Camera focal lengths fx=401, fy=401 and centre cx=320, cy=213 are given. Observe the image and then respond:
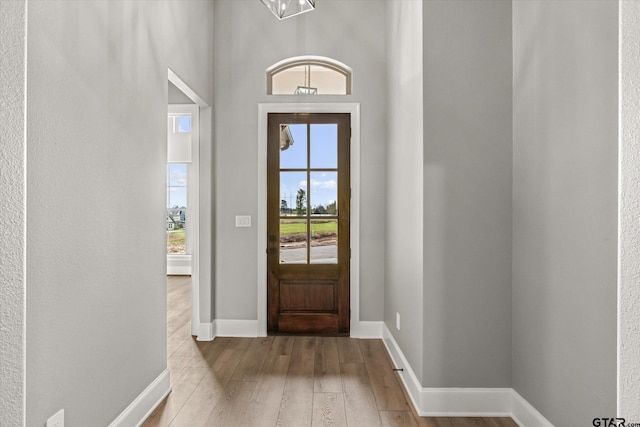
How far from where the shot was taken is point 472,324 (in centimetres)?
238

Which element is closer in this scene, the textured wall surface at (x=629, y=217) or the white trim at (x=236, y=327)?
the textured wall surface at (x=629, y=217)

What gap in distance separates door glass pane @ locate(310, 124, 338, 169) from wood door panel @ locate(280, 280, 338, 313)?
1179mm

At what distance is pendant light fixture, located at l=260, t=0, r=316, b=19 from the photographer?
2.42 metres

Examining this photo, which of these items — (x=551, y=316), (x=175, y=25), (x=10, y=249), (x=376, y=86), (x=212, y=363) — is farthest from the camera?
(x=376, y=86)

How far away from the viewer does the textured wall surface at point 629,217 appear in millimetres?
760

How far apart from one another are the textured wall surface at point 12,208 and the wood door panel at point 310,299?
3.06 metres

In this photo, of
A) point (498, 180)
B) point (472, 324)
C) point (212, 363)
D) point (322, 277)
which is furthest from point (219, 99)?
point (472, 324)

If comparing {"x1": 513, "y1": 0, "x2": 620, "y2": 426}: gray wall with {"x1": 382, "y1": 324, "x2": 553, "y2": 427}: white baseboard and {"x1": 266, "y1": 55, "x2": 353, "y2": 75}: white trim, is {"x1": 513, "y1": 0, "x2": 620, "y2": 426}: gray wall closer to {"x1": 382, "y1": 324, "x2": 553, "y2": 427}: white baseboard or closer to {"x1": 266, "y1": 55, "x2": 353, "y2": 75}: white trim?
{"x1": 382, "y1": 324, "x2": 553, "y2": 427}: white baseboard

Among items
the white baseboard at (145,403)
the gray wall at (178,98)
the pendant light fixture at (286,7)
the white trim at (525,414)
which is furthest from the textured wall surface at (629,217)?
the gray wall at (178,98)

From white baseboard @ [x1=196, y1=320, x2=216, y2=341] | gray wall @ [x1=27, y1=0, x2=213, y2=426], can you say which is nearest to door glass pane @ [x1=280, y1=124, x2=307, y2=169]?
gray wall @ [x1=27, y1=0, x2=213, y2=426]

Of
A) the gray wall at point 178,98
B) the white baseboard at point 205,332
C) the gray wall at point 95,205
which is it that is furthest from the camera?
the gray wall at point 178,98

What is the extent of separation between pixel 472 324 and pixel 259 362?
1692 millimetres

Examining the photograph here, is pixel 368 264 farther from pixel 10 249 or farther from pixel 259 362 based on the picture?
pixel 10 249

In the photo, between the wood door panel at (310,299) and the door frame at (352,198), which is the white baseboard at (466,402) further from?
the wood door panel at (310,299)
